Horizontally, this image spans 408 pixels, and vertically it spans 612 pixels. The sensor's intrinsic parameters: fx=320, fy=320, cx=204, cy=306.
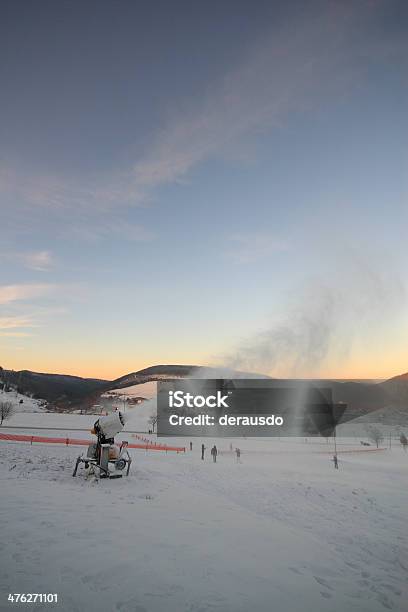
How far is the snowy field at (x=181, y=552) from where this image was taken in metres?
4.89

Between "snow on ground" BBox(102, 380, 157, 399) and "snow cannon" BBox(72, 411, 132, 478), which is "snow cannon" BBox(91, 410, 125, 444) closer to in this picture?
"snow cannon" BBox(72, 411, 132, 478)

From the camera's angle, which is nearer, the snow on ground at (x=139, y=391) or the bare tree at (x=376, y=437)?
the bare tree at (x=376, y=437)

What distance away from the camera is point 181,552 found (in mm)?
6480

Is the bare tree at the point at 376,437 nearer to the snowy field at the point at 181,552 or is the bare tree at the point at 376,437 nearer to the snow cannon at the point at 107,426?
the snowy field at the point at 181,552

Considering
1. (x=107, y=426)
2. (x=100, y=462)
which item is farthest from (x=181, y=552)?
(x=107, y=426)

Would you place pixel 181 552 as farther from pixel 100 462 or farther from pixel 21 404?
pixel 21 404

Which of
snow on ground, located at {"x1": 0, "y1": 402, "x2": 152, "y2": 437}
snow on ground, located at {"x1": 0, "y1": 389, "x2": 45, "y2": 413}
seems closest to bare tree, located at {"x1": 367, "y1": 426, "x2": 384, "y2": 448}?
snow on ground, located at {"x1": 0, "y1": 402, "x2": 152, "y2": 437}

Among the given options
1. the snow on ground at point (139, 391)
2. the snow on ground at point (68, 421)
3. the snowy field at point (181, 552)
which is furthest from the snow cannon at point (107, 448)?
the snow on ground at point (139, 391)

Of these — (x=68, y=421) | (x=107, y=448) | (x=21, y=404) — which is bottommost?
(x=68, y=421)

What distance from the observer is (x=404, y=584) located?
23.4 ft

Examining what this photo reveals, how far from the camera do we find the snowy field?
16.1ft

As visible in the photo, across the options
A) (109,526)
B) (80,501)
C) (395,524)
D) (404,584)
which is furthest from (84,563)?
(395,524)

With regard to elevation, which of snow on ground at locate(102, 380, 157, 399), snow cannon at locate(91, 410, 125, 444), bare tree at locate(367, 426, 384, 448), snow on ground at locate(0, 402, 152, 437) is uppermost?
snow cannon at locate(91, 410, 125, 444)

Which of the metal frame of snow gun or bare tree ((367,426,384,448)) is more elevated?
the metal frame of snow gun
